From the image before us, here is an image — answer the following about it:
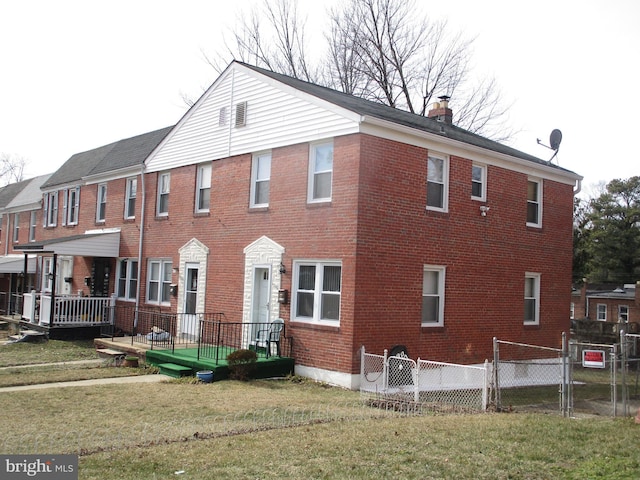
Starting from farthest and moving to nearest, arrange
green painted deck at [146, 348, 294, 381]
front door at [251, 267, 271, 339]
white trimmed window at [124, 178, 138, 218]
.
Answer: white trimmed window at [124, 178, 138, 218], front door at [251, 267, 271, 339], green painted deck at [146, 348, 294, 381]

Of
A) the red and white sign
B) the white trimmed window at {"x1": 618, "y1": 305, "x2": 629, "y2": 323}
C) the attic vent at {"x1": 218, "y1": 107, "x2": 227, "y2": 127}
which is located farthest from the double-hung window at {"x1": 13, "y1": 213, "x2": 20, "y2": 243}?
the white trimmed window at {"x1": 618, "y1": 305, "x2": 629, "y2": 323}

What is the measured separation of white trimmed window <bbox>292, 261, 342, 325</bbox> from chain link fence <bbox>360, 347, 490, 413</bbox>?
4.48 ft

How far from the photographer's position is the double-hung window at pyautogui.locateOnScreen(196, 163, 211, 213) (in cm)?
1928

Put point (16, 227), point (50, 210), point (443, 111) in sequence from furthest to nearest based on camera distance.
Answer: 1. point (16, 227)
2. point (50, 210)
3. point (443, 111)

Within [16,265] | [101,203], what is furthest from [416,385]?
[16,265]

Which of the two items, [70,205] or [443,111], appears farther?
[70,205]

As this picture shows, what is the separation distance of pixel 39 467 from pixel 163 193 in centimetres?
1556

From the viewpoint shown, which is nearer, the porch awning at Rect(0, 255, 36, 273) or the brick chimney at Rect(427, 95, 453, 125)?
the brick chimney at Rect(427, 95, 453, 125)

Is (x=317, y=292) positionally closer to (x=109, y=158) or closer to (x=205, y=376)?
(x=205, y=376)

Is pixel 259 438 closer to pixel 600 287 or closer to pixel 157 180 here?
pixel 157 180

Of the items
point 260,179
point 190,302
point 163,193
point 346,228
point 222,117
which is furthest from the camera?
point 163,193

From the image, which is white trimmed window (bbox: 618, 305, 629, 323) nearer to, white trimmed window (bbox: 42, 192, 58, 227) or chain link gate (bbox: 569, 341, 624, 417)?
chain link gate (bbox: 569, 341, 624, 417)

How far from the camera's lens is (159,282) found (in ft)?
68.9

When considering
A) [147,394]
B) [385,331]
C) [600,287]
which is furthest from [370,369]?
[600,287]
